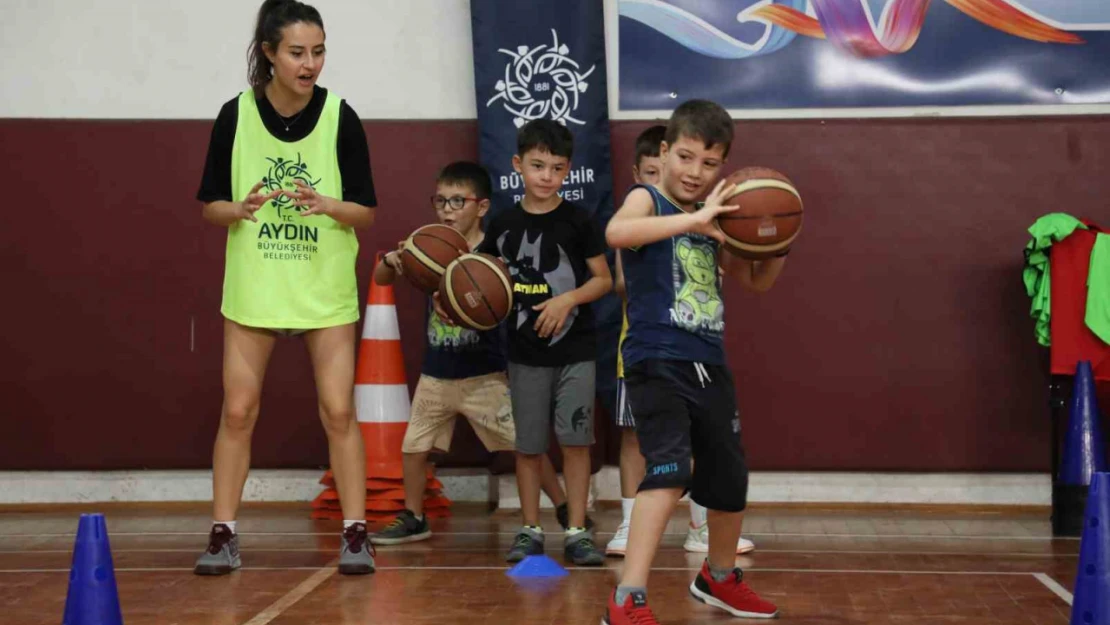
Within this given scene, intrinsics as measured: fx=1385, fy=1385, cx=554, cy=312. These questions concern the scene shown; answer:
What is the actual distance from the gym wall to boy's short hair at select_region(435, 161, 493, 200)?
3.08 feet

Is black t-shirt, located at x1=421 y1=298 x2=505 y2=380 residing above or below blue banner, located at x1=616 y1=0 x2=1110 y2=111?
below

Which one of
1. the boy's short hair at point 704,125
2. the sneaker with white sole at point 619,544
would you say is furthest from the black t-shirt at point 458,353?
the boy's short hair at point 704,125

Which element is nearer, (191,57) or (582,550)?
(582,550)

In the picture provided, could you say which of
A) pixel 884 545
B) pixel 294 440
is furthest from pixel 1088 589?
pixel 294 440

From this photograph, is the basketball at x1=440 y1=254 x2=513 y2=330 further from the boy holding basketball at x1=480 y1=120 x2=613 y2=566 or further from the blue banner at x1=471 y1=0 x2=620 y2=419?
the blue banner at x1=471 y1=0 x2=620 y2=419

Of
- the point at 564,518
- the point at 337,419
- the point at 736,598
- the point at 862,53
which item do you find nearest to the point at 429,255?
the point at 337,419

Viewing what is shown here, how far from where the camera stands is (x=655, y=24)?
23.3 feet

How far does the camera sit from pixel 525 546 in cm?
561

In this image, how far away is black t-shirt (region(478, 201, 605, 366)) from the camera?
572cm

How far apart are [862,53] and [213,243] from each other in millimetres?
3498

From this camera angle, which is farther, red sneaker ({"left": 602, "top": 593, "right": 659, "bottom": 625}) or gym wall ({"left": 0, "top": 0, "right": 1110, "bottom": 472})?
gym wall ({"left": 0, "top": 0, "right": 1110, "bottom": 472})

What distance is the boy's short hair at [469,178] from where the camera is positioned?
6.25 m

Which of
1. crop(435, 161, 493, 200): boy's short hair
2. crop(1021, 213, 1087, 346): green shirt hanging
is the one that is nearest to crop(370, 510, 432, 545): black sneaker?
crop(435, 161, 493, 200): boy's short hair

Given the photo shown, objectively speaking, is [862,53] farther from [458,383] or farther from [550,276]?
[458,383]
